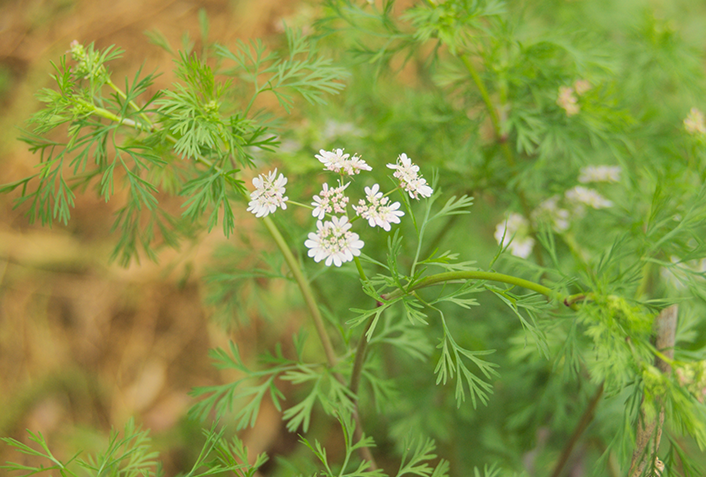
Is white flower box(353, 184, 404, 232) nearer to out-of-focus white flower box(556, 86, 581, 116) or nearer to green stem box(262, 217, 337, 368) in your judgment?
green stem box(262, 217, 337, 368)

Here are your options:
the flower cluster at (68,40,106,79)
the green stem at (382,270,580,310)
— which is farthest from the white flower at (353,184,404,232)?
the flower cluster at (68,40,106,79)

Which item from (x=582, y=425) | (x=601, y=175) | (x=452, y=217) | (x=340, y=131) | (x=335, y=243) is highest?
(x=335, y=243)

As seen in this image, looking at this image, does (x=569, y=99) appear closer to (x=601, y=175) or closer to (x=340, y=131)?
(x=601, y=175)

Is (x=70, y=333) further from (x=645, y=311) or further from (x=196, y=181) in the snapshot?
A: (x=645, y=311)

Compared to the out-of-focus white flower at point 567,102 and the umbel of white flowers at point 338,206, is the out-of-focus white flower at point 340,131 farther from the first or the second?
the umbel of white flowers at point 338,206

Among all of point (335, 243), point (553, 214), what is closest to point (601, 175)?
point (553, 214)

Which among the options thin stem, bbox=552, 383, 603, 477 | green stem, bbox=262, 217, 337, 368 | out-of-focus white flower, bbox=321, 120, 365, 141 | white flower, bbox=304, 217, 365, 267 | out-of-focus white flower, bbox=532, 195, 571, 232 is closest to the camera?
white flower, bbox=304, 217, 365, 267

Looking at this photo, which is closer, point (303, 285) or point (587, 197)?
point (303, 285)

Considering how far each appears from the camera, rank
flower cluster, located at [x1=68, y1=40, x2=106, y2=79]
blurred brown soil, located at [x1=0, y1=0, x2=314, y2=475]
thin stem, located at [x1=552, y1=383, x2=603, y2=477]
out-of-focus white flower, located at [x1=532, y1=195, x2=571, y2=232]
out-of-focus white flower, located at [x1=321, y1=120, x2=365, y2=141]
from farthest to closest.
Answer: blurred brown soil, located at [x1=0, y1=0, x2=314, y2=475] → out-of-focus white flower, located at [x1=321, y1=120, x2=365, y2=141] → out-of-focus white flower, located at [x1=532, y1=195, x2=571, y2=232] → thin stem, located at [x1=552, y1=383, x2=603, y2=477] → flower cluster, located at [x1=68, y1=40, x2=106, y2=79]
